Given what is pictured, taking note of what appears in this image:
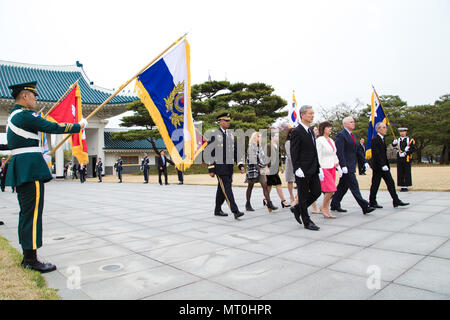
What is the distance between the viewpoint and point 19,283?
2693 millimetres

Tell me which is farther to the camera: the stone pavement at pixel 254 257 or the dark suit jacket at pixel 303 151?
the dark suit jacket at pixel 303 151

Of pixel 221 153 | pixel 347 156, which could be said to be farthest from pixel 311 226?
pixel 221 153

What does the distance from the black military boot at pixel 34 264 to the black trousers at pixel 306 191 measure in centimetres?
315

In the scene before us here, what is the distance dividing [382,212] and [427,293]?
370cm

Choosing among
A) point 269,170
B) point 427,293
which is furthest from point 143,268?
point 269,170

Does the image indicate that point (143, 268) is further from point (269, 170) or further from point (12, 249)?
point (269, 170)

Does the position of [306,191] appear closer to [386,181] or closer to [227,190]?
[227,190]

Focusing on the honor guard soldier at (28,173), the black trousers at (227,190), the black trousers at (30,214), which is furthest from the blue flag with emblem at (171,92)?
the black trousers at (30,214)

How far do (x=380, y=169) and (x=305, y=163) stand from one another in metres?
2.18

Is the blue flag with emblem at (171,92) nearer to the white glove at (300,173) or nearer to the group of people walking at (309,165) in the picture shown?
the group of people walking at (309,165)

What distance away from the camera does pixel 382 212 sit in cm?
573

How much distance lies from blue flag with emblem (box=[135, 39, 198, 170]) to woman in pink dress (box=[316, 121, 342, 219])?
2.17m

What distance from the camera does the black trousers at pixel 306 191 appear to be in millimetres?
4621

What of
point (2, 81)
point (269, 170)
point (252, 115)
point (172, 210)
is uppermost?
point (2, 81)
